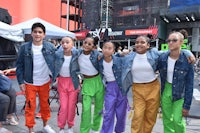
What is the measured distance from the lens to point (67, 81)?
4582 mm

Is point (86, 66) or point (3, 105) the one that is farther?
point (86, 66)

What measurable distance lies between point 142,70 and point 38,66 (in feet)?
5.61

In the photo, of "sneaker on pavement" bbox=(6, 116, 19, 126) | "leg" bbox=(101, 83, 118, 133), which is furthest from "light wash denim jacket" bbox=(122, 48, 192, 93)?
"sneaker on pavement" bbox=(6, 116, 19, 126)

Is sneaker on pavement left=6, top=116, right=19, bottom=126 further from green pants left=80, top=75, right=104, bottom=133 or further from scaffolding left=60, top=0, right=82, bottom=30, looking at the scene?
scaffolding left=60, top=0, right=82, bottom=30

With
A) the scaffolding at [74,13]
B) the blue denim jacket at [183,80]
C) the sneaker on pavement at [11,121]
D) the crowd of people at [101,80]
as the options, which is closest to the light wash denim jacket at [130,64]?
the crowd of people at [101,80]

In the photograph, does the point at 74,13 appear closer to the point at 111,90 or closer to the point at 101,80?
the point at 101,80

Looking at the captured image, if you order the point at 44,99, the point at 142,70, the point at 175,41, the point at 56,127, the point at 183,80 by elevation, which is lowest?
the point at 56,127

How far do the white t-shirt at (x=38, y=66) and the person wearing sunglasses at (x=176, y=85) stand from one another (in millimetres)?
1927

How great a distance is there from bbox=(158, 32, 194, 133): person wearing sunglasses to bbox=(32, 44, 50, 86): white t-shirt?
1.93 m

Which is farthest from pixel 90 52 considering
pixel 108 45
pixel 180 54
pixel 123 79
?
pixel 180 54

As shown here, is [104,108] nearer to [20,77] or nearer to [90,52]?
[90,52]

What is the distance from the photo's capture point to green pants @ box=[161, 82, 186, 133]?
3666mm

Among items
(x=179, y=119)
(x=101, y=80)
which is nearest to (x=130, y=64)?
(x=101, y=80)

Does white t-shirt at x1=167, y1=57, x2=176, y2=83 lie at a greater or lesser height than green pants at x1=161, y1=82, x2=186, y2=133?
greater
